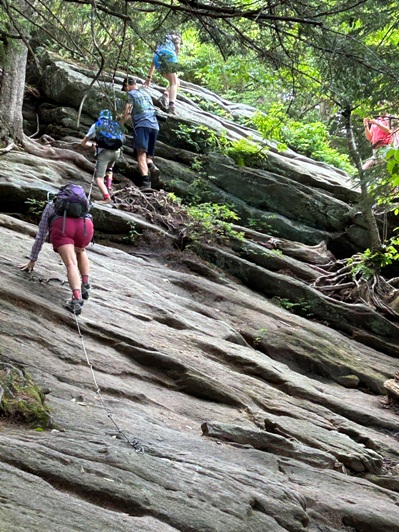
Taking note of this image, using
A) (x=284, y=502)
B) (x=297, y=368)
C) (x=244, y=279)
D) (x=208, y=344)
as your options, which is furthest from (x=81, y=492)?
(x=244, y=279)

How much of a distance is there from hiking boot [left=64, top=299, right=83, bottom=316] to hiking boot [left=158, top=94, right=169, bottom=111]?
10619 mm

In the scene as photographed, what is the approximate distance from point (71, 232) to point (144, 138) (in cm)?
697

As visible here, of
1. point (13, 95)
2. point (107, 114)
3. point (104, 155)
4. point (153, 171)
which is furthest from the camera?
point (153, 171)

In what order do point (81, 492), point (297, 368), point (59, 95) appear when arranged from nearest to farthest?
point (81, 492), point (297, 368), point (59, 95)

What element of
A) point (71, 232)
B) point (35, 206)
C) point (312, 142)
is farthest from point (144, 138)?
point (312, 142)

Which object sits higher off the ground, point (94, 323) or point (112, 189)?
point (112, 189)

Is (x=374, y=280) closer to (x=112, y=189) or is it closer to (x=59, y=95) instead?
(x=112, y=189)

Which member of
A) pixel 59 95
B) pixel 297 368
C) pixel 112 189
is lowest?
pixel 297 368

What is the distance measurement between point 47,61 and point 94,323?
11136mm

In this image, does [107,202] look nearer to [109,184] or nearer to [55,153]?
[109,184]

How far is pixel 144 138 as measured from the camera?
14.7 metres

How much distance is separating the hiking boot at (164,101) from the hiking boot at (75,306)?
1062cm

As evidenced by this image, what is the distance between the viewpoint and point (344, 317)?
13.4 metres

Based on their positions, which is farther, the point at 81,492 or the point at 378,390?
the point at 378,390
